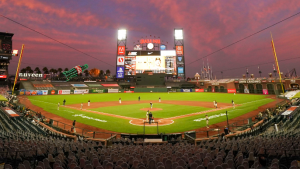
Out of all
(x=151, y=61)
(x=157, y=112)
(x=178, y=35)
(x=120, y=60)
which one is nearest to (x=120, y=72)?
(x=120, y=60)

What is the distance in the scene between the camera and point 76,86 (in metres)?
82.5

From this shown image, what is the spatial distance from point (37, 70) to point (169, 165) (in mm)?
160542

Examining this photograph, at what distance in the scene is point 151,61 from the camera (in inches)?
3187

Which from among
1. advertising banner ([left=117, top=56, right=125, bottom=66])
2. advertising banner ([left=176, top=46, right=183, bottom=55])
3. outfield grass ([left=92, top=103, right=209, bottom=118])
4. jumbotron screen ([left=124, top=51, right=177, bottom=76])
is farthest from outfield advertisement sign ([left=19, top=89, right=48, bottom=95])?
advertising banner ([left=176, top=46, right=183, bottom=55])

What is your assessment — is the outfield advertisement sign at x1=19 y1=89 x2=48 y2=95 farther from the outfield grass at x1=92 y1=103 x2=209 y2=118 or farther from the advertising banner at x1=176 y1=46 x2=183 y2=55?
the advertising banner at x1=176 y1=46 x2=183 y2=55

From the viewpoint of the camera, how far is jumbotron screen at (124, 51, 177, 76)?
3169 inches

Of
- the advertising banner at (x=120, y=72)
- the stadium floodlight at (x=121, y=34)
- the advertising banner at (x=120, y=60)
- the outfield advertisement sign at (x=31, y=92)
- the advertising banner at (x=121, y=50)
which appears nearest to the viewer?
the outfield advertisement sign at (x=31, y=92)

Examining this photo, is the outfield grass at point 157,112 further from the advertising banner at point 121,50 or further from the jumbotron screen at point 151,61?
the advertising banner at point 121,50

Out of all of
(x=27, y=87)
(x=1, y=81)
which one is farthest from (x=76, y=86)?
(x=1, y=81)

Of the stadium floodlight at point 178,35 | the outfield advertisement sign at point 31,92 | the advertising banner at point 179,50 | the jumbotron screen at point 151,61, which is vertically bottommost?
the outfield advertisement sign at point 31,92

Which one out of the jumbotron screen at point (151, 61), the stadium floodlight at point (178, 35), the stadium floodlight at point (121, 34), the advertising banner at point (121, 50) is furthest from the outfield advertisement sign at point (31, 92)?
the stadium floodlight at point (178, 35)

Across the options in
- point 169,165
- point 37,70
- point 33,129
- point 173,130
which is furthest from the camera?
point 37,70

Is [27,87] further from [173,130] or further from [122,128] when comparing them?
[173,130]

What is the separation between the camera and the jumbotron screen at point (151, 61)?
80500 millimetres
